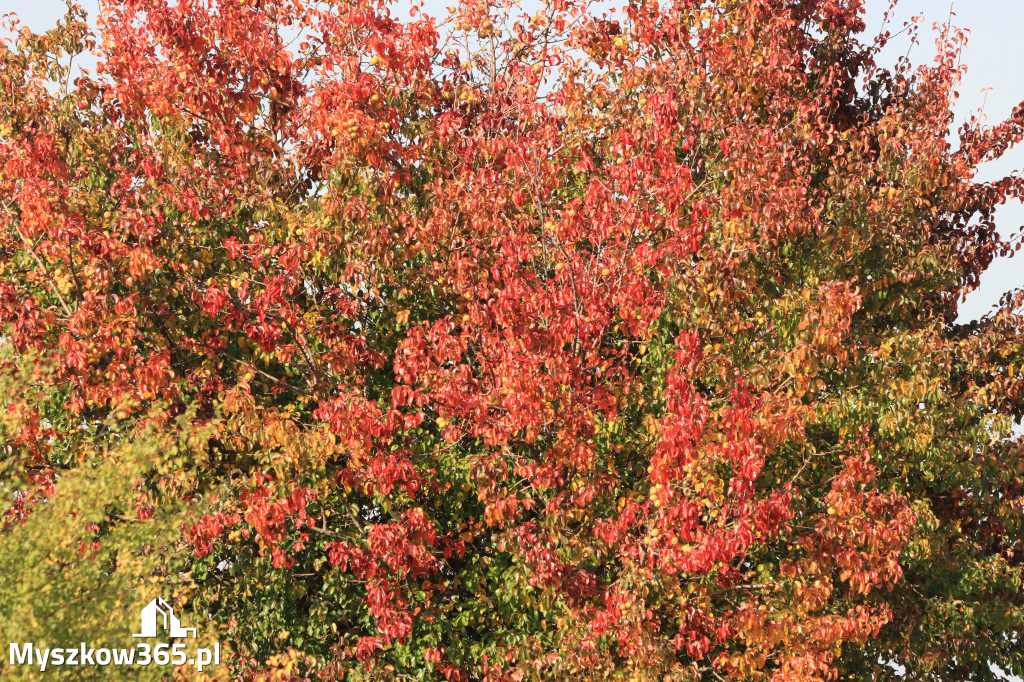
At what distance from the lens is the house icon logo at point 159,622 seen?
→ 13.0 metres

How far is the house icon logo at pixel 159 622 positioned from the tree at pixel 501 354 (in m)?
0.39

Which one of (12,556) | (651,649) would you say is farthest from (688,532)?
(12,556)

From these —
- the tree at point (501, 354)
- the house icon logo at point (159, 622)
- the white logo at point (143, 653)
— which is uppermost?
the tree at point (501, 354)

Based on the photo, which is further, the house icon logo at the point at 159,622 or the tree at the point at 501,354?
the tree at the point at 501,354

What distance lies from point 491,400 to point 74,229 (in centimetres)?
623

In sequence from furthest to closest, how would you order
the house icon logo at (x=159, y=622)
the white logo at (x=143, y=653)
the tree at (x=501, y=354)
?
1. the tree at (x=501, y=354)
2. the house icon logo at (x=159, y=622)
3. the white logo at (x=143, y=653)

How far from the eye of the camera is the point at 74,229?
623 inches

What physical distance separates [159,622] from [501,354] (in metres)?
5.38

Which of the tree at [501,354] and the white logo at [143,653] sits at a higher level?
the tree at [501,354]

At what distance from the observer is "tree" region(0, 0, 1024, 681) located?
48.1 feet

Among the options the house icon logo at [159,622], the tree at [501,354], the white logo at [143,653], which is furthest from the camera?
the tree at [501,354]

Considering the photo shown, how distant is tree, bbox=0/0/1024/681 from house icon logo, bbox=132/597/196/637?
1.28 ft

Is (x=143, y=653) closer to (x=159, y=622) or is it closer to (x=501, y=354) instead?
(x=159, y=622)

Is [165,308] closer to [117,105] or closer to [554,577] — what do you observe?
[117,105]
